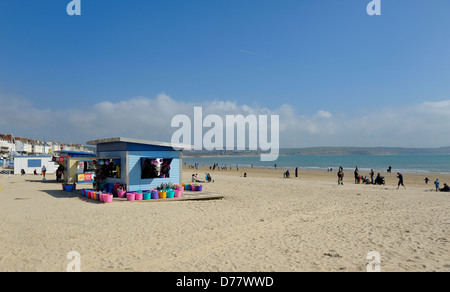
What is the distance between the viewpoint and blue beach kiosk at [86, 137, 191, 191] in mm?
15398

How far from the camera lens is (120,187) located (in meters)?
15.4

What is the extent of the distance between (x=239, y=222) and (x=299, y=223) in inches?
84.9

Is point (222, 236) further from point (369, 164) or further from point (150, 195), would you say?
point (369, 164)

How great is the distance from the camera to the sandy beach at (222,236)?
6.35m

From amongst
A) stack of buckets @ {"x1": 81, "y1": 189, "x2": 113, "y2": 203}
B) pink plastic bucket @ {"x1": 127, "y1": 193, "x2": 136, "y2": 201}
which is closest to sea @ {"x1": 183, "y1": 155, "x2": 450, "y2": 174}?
stack of buckets @ {"x1": 81, "y1": 189, "x2": 113, "y2": 203}

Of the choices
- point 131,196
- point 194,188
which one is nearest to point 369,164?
point 194,188

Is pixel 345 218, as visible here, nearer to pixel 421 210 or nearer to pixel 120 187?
pixel 421 210

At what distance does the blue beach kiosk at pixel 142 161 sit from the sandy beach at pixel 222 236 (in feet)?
6.55

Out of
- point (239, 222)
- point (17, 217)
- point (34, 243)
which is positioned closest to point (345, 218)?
point (239, 222)

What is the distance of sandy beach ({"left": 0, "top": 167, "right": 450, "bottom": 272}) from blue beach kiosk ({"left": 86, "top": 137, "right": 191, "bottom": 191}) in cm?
200

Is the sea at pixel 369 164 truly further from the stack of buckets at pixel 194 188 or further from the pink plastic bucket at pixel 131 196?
the pink plastic bucket at pixel 131 196

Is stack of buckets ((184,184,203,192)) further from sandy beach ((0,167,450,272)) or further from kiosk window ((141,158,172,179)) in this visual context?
sandy beach ((0,167,450,272))

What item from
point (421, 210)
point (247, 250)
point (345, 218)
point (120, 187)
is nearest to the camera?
point (247, 250)

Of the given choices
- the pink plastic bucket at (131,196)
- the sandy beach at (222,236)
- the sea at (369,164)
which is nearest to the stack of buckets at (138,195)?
the pink plastic bucket at (131,196)
